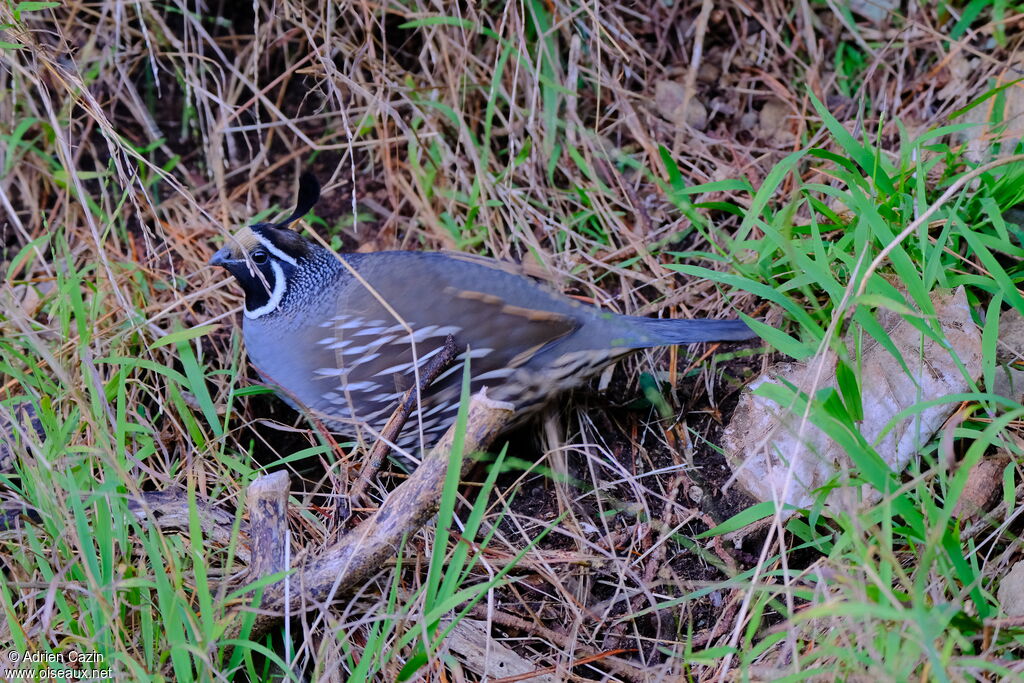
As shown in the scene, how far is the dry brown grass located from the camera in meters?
2.65

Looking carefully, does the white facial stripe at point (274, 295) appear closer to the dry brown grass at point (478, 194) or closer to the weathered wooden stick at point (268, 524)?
the dry brown grass at point (478, 194)

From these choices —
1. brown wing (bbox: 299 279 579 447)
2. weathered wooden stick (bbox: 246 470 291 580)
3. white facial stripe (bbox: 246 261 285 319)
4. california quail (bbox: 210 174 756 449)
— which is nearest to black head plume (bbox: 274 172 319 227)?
california quail (bbox: 210 174 756 449)

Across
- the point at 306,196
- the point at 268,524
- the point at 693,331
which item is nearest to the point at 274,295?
the point at 306,196

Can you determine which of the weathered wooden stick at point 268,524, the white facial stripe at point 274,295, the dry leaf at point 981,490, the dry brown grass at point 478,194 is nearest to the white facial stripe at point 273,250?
the white facial stripe at point 274,295

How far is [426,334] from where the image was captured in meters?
2.96

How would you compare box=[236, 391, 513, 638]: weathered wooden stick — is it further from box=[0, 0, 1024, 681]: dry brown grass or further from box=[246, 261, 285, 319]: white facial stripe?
box=[246, 261, 285, 319]: white facial stripe

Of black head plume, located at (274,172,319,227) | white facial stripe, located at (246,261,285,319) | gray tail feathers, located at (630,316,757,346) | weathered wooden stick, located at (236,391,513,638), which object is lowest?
weathered wooden stick, located at (236,391,513,638)

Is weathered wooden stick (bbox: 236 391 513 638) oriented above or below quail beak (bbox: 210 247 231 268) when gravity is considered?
below

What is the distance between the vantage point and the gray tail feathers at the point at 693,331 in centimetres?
287

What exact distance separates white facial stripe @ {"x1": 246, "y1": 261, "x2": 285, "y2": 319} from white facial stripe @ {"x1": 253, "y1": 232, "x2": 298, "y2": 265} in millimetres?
34

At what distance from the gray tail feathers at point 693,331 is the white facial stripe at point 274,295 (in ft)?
4.11

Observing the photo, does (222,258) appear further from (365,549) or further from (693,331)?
(693,331)

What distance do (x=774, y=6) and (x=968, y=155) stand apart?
113cm

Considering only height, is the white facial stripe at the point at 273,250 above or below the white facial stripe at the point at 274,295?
above
